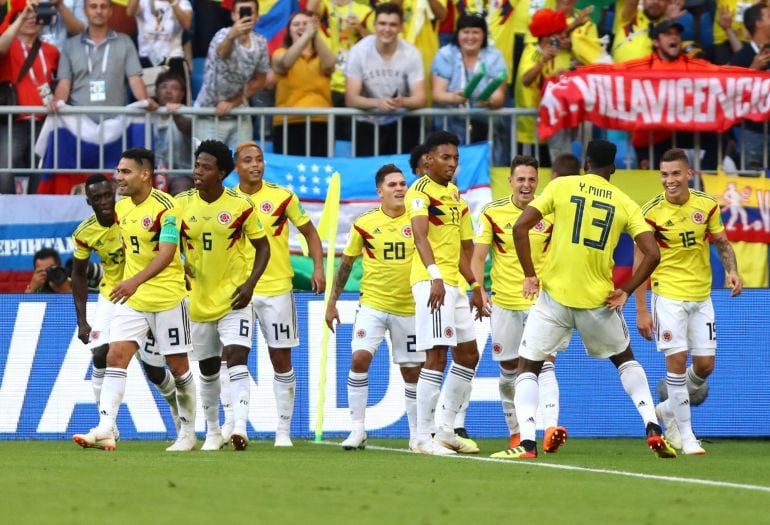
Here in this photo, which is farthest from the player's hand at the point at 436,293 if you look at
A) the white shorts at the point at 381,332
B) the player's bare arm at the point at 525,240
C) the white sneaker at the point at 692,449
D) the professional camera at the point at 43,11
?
the professional camera at the point at 43,11

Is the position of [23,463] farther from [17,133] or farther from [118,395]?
[17,133]

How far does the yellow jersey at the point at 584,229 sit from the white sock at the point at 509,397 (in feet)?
7.73

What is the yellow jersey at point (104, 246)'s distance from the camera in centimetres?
1388

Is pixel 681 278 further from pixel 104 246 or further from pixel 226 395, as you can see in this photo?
pixel 104 246

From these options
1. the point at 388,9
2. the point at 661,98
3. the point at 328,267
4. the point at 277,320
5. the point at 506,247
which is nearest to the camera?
the point at 277,320

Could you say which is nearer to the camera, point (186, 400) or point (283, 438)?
point (186, 400)

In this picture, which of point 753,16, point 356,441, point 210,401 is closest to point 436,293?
point 356,441

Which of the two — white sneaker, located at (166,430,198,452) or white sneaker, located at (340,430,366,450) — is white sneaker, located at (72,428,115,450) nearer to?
white sneaker, located at (166,430,198,452)

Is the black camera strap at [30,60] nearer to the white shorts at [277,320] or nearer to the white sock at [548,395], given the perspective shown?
the white shorts at [277,320]

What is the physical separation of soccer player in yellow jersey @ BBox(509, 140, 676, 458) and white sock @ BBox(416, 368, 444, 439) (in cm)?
84

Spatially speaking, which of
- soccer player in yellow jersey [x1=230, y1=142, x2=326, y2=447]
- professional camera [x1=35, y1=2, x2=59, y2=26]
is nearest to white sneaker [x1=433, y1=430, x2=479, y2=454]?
soccer player in yellow jersey [x1=230, y1=142, x2=326, y2=447]

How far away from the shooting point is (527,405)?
39.8 feet

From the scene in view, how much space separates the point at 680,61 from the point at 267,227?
589 cm

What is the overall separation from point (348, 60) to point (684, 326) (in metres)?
5.97
